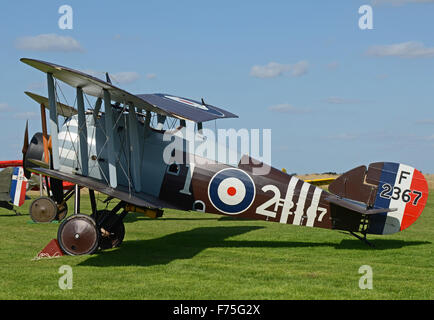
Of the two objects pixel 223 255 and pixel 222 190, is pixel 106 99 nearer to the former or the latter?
pixel 222 190

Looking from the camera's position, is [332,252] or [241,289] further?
[332,252]

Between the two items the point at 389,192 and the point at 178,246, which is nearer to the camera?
the point at 389,192

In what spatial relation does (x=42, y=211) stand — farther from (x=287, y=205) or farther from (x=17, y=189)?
(x=287, y=205)

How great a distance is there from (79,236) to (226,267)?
2691 millimetres

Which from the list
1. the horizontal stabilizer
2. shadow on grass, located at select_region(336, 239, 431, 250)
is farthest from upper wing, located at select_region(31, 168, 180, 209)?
shadow on grass, located at select_region(336, 239, 431, 250)

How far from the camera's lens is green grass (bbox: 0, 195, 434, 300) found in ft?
23.3

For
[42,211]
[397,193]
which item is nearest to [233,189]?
[397,193]

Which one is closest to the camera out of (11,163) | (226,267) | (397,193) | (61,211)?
(226,267)

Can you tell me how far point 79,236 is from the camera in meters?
9.26

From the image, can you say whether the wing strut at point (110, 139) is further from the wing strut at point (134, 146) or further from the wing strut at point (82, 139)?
the wing strut at point (82, 139)
